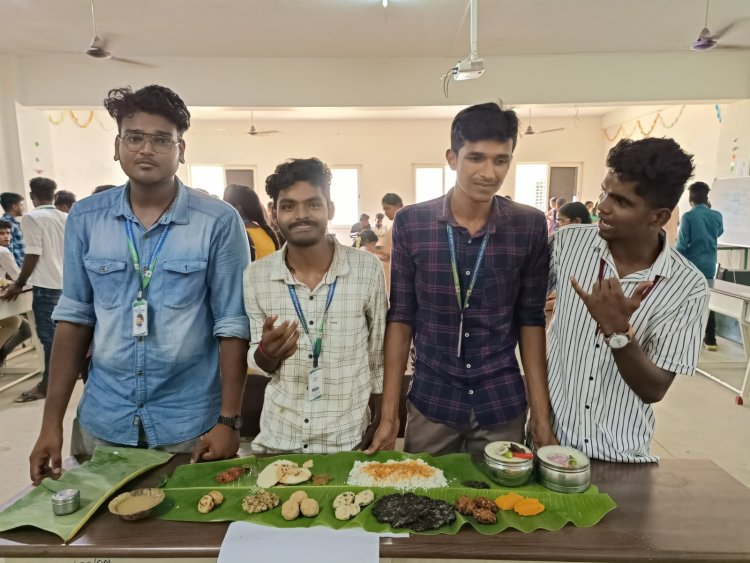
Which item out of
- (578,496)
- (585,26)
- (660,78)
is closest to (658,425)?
(578,496)

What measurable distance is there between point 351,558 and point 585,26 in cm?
610

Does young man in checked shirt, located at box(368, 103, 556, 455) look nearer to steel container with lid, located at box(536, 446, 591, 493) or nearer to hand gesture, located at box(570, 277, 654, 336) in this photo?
steel container with lid, located at box(536, 446, 591, 493)

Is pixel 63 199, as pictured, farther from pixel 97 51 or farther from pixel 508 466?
pixel 508 466

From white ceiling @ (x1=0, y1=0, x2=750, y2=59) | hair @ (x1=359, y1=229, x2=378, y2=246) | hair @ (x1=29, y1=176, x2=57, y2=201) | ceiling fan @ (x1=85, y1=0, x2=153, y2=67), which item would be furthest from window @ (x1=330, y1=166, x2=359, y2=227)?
hair @ (x1=29, y1=176, x2=57, y2=201)

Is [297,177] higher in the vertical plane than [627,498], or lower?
higher

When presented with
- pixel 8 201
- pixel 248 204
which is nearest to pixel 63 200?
pixel 8 201

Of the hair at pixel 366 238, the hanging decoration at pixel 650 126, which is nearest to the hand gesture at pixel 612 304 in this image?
the hair at pixel 366 238

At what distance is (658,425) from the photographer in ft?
12.1

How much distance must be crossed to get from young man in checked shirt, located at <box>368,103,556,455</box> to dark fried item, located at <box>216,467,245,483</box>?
1.37ft

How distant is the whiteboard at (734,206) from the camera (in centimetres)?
623

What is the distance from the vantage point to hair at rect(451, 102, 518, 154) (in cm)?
144

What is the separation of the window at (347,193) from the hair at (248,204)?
27.6ft

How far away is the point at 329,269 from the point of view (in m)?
1.56

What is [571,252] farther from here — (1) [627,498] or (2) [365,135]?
(2) [365,135]
